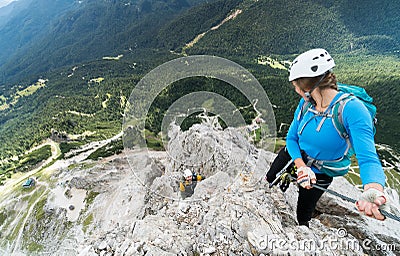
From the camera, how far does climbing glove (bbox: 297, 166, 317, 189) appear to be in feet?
13.9

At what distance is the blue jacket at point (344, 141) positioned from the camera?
10.5 feet

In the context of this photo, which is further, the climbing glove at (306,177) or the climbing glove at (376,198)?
the climbing glove at (306,177)

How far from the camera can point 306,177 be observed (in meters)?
4.26

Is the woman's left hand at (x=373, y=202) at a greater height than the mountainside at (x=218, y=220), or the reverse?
the woman's left hand at (x=373, y=202)

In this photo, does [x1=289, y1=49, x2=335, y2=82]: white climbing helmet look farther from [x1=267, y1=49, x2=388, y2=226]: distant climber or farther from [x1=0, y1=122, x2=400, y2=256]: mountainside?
[x1=0, y1=122, x2=400, y2=256]: mountainside

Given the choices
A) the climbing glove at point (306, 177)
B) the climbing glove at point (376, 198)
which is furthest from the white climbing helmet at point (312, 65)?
the climbing glove at point (376, 198)

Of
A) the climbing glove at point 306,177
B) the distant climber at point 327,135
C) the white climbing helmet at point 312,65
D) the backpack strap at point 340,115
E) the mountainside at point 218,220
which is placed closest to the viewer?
the distant climber at point 327,135

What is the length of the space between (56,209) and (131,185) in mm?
11172

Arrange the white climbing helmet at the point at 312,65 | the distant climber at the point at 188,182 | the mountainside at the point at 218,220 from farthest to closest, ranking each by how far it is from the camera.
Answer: the distant climber at the point at 188,182 < the mountainside at the point at 218,220 < the white climbing helmet at the point at 312,65

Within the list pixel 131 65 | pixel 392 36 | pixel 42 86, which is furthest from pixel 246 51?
pixel 42 86

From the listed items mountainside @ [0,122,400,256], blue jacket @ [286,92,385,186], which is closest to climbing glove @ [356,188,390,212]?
blue jacket @ [286,92,385,186]

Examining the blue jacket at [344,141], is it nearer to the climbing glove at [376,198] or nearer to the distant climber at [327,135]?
the distant climber at [327,135]

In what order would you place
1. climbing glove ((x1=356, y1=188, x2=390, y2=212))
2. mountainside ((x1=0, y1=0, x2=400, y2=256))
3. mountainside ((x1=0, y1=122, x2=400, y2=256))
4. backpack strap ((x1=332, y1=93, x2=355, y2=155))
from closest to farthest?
climbing glove ((x1=356, y1=188, x2=390, y2=212)) < backpack strap ((x1=332, y1=93, x2=355, y2=155)) < mountainside ((x1=0, y1=122, x2=400, y2=256)) < mountainside ((x1=0, y1=0, x2=400, y2=256))

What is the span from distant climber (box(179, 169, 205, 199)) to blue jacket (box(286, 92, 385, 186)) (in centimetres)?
1134
